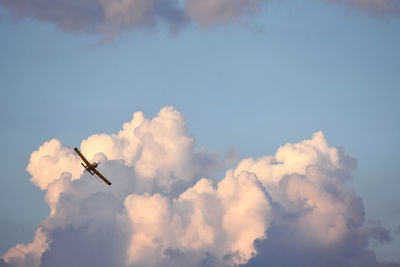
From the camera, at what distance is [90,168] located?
190m

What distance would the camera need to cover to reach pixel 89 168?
7490 inches

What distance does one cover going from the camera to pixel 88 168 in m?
191

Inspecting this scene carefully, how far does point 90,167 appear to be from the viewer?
190 meters

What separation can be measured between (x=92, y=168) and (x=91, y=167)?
0.62 meters

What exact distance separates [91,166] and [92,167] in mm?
697

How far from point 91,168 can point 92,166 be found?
0.85 metres

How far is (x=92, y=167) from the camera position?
190m

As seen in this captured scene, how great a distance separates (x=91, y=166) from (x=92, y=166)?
1.41 ft

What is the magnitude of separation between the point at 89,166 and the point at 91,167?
1.15 meters

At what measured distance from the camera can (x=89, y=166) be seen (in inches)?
7515

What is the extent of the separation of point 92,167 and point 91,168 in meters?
0.58

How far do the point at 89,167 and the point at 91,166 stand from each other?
90 centimetres

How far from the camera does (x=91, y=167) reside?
190 meters

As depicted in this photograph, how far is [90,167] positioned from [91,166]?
53 cm
